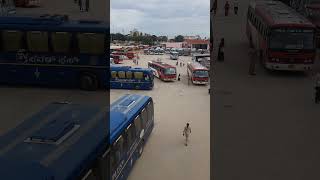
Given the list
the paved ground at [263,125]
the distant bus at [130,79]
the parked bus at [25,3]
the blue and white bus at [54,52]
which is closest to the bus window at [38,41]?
the blue and white bus at [54,52]

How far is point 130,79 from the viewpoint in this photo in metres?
24.0

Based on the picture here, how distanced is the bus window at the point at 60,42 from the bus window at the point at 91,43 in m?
0.51

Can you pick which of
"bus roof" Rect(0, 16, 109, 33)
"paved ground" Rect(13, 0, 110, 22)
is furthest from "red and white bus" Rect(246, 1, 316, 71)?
"paved ground" Rect(13, 0, 110, 22)

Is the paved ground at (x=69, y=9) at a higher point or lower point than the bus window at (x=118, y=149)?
higher

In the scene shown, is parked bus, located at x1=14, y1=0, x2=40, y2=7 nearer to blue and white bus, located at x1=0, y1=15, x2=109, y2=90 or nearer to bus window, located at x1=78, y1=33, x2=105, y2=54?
blue and white bus, located at x1=0, y1=15, x2=109, y2=90

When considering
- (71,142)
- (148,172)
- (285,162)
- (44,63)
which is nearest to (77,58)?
(44,63)

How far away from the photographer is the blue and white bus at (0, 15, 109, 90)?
1836cm

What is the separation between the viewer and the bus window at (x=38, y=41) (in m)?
18.5

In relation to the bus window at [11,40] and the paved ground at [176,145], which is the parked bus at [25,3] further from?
the paved ground at [176,145]

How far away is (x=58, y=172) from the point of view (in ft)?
21.1

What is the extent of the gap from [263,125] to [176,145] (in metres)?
2.72

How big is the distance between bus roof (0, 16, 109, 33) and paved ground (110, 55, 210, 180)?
3675mm

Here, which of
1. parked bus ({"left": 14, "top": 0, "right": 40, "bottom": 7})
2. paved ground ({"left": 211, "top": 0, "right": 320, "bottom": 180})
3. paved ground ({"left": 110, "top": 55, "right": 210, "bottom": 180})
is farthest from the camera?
parked bus ({"left": 14, "top": 0, "right": 40, "bottom": 7})

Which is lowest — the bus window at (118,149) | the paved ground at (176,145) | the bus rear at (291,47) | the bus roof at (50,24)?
the paved ground at (176,145)
